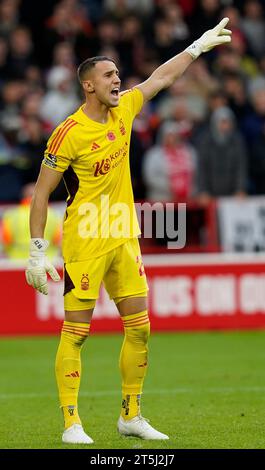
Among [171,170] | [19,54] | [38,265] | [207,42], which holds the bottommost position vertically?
[38,265]

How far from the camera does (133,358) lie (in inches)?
323

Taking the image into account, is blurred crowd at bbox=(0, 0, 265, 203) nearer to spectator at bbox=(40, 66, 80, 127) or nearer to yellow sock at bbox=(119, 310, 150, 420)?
spectator at bbox=(40, 66, 80, 127)

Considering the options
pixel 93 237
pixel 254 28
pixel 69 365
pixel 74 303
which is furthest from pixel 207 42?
pixel 254 28

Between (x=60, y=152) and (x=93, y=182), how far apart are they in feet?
1.05

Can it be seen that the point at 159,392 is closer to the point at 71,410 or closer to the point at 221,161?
the point at 71,410

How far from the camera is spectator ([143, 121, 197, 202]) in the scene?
16.6 m

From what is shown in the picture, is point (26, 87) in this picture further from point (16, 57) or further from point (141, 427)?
point (141, 427)

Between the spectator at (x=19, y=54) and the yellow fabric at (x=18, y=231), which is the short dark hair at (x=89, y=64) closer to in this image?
the yellow fabric at (x=18, y=231)

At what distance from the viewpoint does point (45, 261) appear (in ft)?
26.0

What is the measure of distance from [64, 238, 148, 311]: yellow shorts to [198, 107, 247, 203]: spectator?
8.50m
